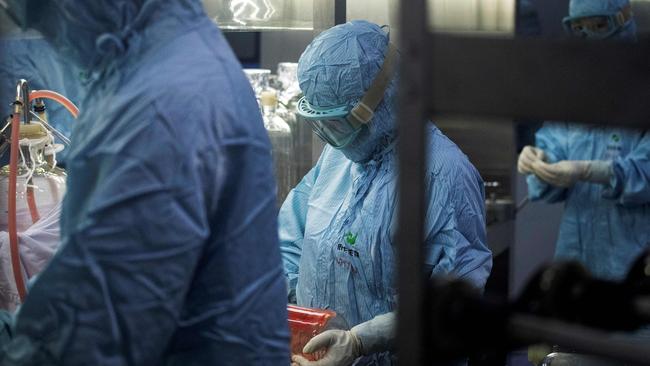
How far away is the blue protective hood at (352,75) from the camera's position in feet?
7.52

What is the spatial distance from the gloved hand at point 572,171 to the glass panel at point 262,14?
949 mm

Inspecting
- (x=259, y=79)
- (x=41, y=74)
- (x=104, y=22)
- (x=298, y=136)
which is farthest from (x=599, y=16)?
(x=104, y=22)

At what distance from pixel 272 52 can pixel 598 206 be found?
74.3 inches

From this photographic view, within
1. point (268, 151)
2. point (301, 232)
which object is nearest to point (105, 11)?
point (268, 151)

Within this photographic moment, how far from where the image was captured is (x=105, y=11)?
1.34 m

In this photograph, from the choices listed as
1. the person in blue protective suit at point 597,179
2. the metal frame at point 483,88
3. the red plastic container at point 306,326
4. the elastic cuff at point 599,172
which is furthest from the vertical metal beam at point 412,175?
the elastic cuff at point 599,172

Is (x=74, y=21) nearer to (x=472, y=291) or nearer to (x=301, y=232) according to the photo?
(x=472, y=291)

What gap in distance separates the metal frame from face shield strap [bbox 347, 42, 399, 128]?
4.23 ft

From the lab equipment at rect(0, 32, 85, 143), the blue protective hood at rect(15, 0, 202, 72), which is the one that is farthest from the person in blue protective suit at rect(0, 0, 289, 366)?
the lab equipment at rect(0, 32, 85, 143)

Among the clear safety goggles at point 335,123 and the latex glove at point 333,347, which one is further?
the clear safety goggles at point 335,123

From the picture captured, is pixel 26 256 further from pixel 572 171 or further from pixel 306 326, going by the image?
pixel 572 171

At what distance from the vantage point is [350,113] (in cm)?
230

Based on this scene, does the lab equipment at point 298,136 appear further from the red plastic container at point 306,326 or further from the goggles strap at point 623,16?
the red plastic container at point 306,326

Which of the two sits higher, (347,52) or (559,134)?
(347,52)
